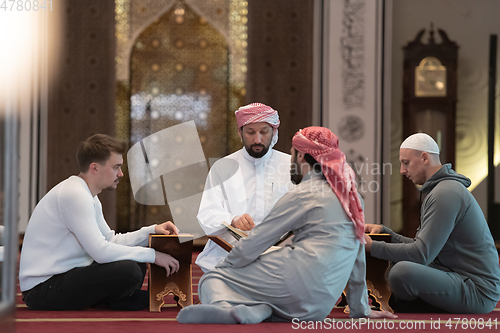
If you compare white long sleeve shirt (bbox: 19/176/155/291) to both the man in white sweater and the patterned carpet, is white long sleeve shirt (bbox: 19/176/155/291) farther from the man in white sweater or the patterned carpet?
the patterned carpet

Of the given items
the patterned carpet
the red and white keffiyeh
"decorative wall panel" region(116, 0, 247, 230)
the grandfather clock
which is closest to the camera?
the patterned carpet

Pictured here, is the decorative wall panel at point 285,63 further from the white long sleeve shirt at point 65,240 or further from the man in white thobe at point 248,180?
the white long sleeve shirt at point 65,240

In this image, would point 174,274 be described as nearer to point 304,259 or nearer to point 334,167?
point 304,259

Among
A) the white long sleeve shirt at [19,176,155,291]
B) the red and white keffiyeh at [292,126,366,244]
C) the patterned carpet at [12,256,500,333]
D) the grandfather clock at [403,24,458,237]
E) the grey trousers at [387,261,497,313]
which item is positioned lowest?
the patterned carpet at [12,256,500,333]

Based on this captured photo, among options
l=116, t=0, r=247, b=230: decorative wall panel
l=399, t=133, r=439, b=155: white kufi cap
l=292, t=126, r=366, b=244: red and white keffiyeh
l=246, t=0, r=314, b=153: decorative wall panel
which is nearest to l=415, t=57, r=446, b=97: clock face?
l=246, t=0, r=314, b=153: decorative wall panel

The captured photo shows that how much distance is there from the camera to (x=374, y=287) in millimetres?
2467

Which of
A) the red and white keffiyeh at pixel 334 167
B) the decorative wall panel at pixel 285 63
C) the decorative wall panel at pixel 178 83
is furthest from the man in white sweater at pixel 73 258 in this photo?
the decorative wall panel at pixel 178 83

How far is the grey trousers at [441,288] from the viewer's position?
219cm

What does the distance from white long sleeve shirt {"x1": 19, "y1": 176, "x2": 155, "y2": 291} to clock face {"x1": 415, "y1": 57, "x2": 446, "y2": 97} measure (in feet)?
14.2

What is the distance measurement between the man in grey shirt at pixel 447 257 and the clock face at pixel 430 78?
12.0 feet

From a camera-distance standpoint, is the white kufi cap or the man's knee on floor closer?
the man's knee on floor

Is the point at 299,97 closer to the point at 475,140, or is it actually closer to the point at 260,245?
the point at 475,140

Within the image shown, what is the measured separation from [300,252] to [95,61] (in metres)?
4.54

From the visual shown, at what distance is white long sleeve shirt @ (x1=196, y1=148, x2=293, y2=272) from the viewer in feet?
9.32
